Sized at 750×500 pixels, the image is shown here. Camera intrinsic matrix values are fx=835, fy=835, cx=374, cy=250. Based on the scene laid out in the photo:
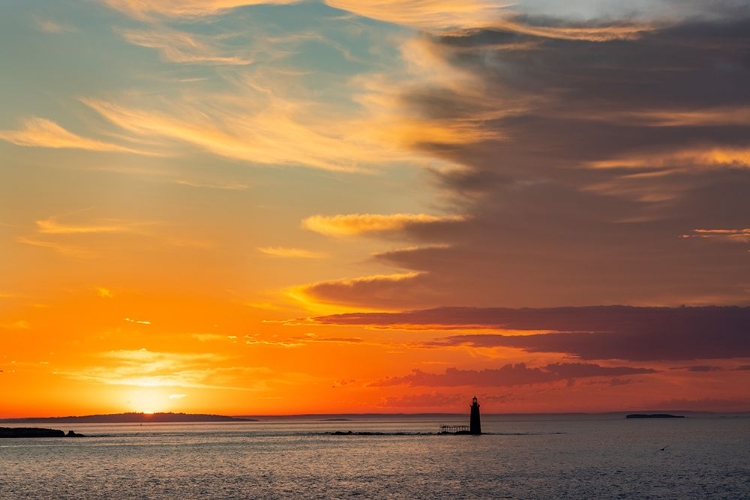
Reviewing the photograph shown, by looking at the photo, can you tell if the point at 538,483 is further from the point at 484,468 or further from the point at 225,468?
the point at 225,468

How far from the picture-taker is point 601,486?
97.8 metres

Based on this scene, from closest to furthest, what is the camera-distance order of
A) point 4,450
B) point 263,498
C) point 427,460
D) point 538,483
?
point 263,498, point 538,483, point 427,460, point 4,450

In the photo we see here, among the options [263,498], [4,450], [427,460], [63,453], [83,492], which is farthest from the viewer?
[4,450]

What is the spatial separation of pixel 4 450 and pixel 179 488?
106 metres

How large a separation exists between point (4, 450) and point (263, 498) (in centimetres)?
12173

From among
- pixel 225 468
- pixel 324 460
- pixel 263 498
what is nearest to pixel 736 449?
pixel 324 460

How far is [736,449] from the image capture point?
182 metres

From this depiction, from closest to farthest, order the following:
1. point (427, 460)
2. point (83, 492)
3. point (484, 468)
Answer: point (83, 492) < point (484, 468) < point (427, 460)

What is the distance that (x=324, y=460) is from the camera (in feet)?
470

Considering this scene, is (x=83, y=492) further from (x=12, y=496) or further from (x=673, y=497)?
(x=673, y=497)

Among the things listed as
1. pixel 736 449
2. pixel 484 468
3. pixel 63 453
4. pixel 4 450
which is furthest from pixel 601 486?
pixel 4 450

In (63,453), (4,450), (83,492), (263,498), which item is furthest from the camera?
(4,450)

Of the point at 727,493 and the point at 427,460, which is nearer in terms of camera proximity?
the point at 727,493

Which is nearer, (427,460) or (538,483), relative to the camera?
(538,483)
